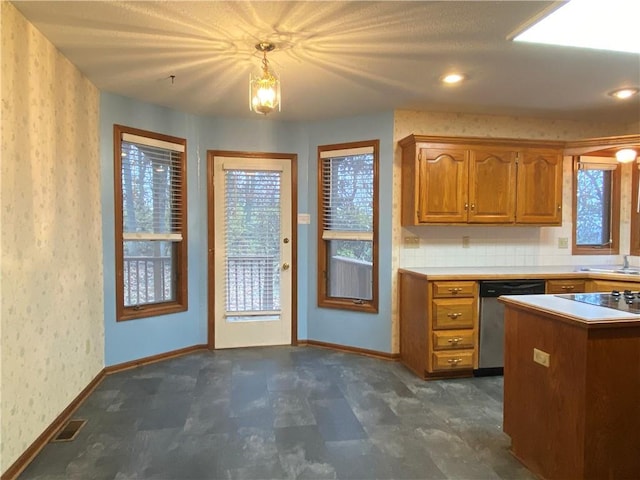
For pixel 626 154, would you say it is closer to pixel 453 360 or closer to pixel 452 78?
pixel 452 78

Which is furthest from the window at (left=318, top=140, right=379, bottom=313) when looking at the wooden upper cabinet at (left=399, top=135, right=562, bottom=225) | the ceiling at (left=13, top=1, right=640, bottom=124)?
the ceiling at (left=13, top=1, right=640, bottom=124)

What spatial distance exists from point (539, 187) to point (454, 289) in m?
1.36

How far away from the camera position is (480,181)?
3518mm

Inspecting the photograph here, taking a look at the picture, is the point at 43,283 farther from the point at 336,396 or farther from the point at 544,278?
the point at 544,278

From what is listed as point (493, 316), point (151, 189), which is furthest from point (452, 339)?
point (151, 189)

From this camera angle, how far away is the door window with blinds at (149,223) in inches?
132

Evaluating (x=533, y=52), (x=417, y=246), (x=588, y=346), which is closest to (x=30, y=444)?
(x=588, y=346)

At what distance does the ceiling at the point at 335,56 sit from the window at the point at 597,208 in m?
0.71

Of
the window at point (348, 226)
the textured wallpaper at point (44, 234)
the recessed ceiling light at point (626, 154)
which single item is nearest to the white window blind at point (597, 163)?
the recessed ceiling light at point (626, 154)

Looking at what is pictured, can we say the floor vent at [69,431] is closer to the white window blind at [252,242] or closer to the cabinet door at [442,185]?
the white window blind at [252,242]

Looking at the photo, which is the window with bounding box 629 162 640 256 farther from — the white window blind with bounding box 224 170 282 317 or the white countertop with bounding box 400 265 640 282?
the white window blind with bounding box 224 170 282 317

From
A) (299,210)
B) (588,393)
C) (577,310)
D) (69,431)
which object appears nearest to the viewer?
(588,393)

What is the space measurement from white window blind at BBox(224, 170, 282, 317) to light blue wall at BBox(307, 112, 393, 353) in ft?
1.24

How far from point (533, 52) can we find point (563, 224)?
229 cm
